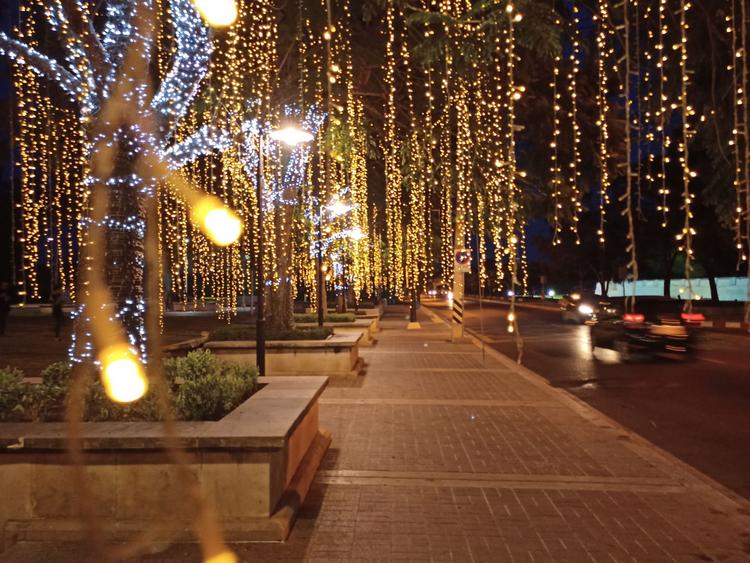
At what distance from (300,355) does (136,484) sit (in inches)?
347

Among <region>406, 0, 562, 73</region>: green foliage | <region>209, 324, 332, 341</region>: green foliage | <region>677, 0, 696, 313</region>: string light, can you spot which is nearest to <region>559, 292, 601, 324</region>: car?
<region>209, 324, 332, 341</region>: green foliage

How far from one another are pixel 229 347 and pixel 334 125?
4987 millimetres

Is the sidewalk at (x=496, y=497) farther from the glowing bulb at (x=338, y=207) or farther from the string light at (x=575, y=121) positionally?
the glowing bulb at (x=338, y=207)

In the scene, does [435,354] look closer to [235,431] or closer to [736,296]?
[235,431]

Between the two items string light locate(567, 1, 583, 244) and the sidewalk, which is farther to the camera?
string light locate(567, 1, 583, 244)

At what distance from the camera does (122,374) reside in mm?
6621

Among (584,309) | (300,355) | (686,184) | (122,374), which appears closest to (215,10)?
(122,374)

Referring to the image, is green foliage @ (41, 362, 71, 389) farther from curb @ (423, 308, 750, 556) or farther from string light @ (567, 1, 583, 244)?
string light @ (567, 1, 583, 244)

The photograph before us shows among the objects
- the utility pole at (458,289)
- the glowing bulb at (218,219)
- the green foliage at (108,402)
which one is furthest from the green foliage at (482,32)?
the utility pole at (458,289)

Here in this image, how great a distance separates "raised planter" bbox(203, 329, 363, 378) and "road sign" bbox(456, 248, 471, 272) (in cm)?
1018

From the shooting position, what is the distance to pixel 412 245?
2500 centimetres

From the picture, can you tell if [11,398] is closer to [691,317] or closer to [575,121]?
[691,317]

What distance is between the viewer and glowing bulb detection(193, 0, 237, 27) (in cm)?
730

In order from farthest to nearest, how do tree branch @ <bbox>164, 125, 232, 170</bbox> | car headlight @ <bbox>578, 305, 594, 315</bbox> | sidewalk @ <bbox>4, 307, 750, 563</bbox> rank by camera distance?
1. car headlight @ <bbox>578, 305, 594, 315</bbox>
2. tree branch @ <bbox>164, 125, 232, 170</bbox>
3. sidewalk @ <bbox>4, 307, 750, 563</bbox>
